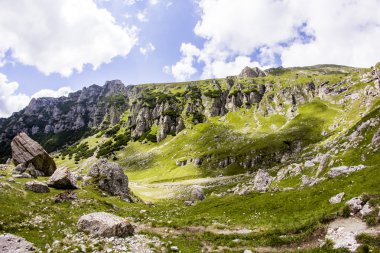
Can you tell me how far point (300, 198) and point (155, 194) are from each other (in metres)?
105

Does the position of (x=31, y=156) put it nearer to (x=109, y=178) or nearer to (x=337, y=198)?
(x=109, y=178)

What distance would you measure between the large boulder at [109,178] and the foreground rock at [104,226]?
41587 millimetres

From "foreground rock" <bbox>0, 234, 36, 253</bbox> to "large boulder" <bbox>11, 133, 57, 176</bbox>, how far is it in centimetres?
5663

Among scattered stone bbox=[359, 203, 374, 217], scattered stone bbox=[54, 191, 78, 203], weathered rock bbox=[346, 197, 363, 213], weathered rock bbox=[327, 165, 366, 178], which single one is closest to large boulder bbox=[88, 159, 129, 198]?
scattered stone bbox=[54, 191, 78, 203]

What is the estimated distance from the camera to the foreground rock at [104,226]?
29453mm

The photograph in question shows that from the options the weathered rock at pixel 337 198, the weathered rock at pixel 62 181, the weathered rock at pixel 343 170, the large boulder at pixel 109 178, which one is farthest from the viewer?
the large boulder at pixel 109 178

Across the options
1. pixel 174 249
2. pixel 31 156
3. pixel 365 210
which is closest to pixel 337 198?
pixel 365 210

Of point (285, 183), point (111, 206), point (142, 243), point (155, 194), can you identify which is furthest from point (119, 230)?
point (155, 194)

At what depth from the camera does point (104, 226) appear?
29828mm

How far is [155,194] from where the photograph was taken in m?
138

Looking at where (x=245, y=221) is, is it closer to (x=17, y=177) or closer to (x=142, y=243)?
(x=142, y=243)

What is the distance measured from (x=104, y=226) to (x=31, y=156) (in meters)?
57.9

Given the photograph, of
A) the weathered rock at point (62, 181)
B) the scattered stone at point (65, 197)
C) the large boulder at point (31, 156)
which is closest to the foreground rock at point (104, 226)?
the scattered stone at point (65, 197)

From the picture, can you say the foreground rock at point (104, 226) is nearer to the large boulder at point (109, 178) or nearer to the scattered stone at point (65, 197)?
the scattered stone at point (65, 197)
